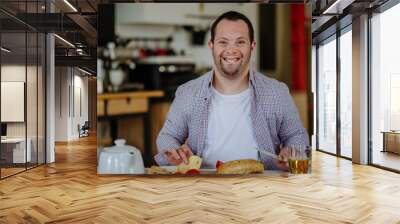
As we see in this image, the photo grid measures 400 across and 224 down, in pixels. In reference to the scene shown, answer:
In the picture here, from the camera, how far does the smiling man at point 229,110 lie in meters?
5.46

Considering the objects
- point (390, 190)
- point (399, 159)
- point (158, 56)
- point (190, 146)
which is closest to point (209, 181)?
point (190, 146)

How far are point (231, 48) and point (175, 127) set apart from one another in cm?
120

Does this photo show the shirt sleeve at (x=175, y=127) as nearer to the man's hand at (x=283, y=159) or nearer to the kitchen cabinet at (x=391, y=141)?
the man's hand at (x=283, y=159)

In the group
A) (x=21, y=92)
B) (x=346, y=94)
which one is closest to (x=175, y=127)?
(x=21, y=92)

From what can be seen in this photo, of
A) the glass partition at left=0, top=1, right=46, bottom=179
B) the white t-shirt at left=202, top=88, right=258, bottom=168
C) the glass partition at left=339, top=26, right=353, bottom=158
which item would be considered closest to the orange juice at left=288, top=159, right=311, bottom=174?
the white t-shirt at left=202, top=88, right=258, bottom=168

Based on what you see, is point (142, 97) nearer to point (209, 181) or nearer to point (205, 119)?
point (205, 119)

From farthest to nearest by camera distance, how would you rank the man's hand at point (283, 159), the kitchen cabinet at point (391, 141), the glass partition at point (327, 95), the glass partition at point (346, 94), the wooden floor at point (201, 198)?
the glass partition at point (327, 95), the glass partition at point (346, 94), the kitchen cabinet at point (391, 141), the man's hand at point (283, 159), the wooden floor at point (201, 198)

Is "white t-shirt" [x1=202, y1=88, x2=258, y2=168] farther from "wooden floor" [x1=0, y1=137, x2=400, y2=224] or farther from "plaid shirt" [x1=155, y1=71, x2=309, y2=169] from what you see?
"wooden floor" [x1=0, y1=137, x2=400, y2=224]

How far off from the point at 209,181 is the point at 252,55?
1.65 m

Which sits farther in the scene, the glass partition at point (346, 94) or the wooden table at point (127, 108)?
the glass partition at point (346, 94)

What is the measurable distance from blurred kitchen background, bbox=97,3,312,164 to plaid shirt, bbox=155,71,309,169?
93mm

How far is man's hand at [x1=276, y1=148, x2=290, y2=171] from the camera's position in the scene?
556 cm

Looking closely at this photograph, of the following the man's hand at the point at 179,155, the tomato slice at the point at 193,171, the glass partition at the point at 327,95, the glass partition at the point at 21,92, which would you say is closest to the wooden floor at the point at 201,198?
the tomato slice at the point at 193,171

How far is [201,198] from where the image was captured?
14.2 ft
